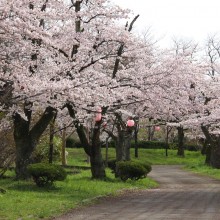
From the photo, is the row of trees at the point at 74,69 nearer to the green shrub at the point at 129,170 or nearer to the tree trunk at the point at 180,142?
the green shrub at the point at 129,170

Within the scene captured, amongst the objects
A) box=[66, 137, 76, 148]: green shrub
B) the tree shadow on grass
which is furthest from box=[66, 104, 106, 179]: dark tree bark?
box=[66, 137, 76, 148]: green shrub

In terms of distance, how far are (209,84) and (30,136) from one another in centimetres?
1624

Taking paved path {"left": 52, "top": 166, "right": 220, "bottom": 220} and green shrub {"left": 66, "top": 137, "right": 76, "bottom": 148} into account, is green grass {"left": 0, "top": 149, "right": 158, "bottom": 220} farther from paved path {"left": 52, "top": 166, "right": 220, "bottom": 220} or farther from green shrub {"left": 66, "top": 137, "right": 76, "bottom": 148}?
green shrub {"left": 66, "top": 137, "right": 76, "bottom": 148}

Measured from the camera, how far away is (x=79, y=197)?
629 inches

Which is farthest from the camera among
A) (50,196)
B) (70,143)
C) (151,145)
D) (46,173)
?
(151,145)

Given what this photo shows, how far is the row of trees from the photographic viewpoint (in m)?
13.3

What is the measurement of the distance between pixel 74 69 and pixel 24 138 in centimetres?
460

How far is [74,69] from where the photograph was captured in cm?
1719

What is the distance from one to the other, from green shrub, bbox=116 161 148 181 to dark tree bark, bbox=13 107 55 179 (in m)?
5.26

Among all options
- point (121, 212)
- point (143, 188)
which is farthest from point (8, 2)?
point (143, 188)

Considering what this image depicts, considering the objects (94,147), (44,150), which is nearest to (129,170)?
(94,147)

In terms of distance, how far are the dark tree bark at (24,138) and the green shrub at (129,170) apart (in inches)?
207

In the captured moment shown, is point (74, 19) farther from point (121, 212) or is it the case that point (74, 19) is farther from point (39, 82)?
point (121, 212)

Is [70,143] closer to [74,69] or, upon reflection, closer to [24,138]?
[24,138]
